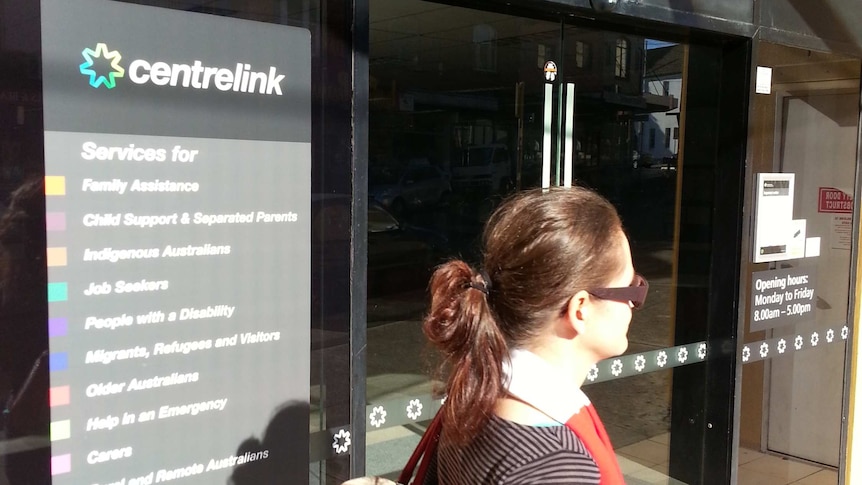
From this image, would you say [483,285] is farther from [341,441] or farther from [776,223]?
[776,223]

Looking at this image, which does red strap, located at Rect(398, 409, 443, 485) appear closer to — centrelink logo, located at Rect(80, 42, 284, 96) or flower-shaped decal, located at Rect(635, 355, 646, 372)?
centrelink logo, located at Rect(80, 42, 284, 96)

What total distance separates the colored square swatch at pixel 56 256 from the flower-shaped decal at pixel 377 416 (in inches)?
44.7

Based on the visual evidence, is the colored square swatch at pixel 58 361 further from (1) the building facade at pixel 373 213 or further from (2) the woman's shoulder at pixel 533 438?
(2) the woman's shoulder at pixel 533 438

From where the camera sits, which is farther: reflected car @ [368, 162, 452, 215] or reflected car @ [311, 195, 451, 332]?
reflected car @ [368, 162, 452, 215]

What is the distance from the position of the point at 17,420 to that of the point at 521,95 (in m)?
2.22

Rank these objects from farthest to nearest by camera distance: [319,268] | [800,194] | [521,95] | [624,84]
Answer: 1. [800,194]
2. [624,84]
3. [521,95]
4. [319,268]

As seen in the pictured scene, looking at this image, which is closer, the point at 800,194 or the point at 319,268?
the point at 319,268

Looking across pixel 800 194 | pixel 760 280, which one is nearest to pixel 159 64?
pixel 760 280

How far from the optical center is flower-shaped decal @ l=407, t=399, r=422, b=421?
9.21 feet

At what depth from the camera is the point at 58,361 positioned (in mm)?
2021

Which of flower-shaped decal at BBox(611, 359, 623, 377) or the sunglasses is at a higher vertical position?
the sunglasses

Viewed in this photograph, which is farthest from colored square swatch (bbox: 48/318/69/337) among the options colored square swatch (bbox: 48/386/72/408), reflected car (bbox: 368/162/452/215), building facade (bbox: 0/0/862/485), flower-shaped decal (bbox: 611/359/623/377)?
flower-shaped decal (bbox: 611/359/623/377)

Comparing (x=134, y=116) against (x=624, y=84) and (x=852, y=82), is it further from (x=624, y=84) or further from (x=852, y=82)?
(x=852, y=82)

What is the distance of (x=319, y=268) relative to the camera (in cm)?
252
